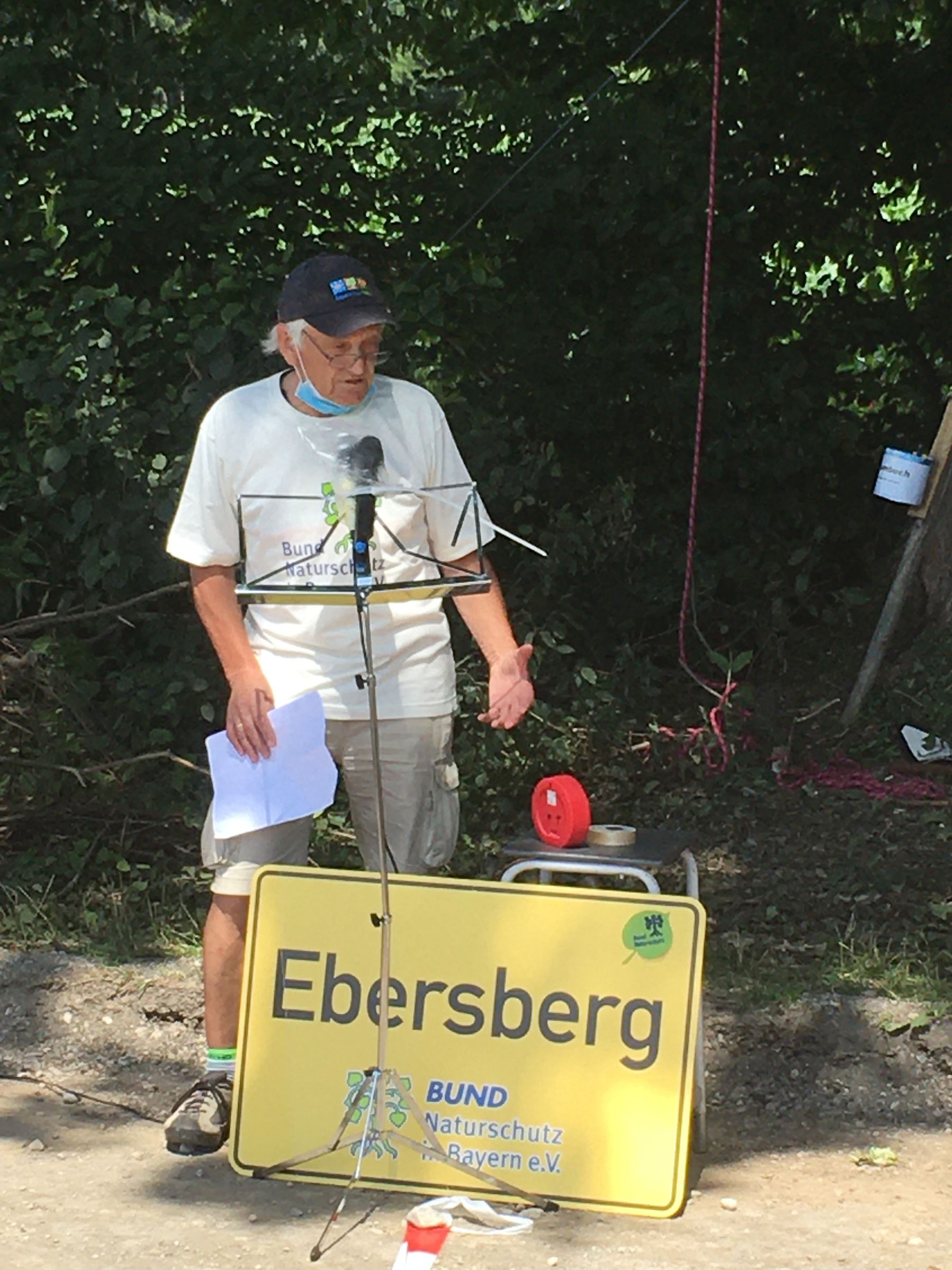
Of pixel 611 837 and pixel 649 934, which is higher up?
pixel 611 837

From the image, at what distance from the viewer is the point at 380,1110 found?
12.7ft

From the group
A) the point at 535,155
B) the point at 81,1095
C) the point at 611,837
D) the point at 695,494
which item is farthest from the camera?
the point at 535,155

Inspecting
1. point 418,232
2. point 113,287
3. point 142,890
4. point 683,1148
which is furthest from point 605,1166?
point 418,232

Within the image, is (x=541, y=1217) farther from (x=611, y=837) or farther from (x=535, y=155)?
(x=535, y=155)

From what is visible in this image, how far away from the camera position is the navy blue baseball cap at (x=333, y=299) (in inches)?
153

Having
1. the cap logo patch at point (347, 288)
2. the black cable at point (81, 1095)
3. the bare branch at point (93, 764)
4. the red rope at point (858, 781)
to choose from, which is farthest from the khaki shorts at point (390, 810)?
the red rope at point (858, 781)

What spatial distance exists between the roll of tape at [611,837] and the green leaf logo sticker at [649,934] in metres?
0.22

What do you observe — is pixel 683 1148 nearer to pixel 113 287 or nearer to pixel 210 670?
pixel 210 670

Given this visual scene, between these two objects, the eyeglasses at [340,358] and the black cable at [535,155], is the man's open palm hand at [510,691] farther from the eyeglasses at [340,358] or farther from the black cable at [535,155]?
the black cable at [535,155]

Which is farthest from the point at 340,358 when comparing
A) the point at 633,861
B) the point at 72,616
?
the point at 72,616

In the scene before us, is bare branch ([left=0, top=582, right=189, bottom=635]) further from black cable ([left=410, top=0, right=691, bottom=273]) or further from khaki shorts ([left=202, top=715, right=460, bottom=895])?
khaki shorts ([left=202, top=715, right=460, bottom=895])

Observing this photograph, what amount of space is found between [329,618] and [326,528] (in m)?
0.20

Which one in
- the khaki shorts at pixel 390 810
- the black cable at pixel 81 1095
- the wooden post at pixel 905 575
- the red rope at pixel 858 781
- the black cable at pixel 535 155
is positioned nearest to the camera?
the khaki shorts at pixel 390 810

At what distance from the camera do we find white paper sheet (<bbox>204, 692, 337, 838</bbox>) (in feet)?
12.8
